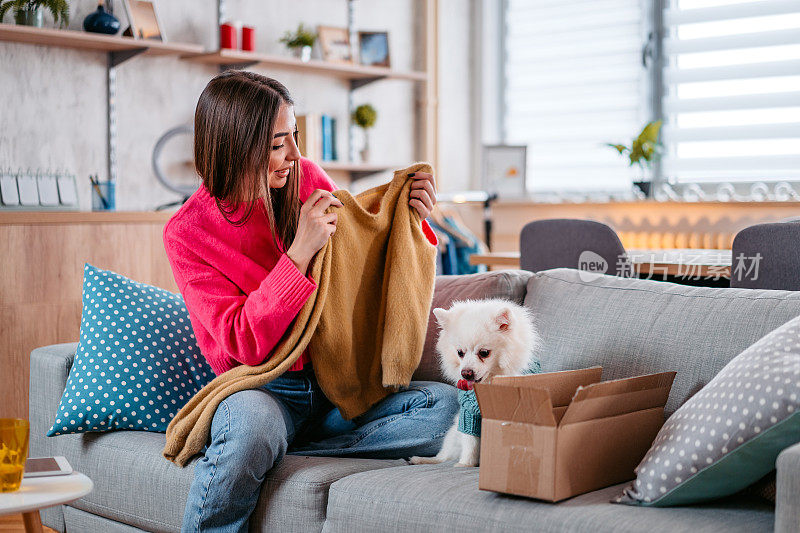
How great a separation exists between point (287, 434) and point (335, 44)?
3.21m

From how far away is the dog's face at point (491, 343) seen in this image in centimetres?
176

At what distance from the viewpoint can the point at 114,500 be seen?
199 cm

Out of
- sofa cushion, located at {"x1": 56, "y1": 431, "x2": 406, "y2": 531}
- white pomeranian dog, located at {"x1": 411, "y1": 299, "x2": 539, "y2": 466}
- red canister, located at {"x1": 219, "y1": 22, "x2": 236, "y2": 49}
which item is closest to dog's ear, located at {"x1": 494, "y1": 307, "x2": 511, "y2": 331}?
white pomeranian dog, located at {"x1": 411, "y1": 299, "x2": 539, "y2": 466}

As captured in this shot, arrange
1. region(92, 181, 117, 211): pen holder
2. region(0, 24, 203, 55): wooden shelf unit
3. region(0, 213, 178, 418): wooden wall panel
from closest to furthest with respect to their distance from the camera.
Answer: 1. region(0, 213, 178, 418): wooden wall panel
2. region(0, 24, 203, 55): wooden shelf unit
3. region(92, 181, 117, 211): pen holder

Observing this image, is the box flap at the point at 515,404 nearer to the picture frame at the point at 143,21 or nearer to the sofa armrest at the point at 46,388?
the sofa armrest at the point at 46,388

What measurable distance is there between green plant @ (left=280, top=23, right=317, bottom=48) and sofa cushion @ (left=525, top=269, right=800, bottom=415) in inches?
107

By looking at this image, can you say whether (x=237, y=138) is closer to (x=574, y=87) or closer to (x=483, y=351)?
(x=483, y=351)

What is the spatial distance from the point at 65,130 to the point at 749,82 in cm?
334

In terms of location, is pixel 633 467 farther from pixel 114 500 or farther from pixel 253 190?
pixel 114 500

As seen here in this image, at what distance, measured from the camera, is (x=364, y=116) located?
190 inches

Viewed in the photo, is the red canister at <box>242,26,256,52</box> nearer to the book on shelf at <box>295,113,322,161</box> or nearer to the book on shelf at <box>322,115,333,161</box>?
the book on shelf at <box>295,113,322,161</box>

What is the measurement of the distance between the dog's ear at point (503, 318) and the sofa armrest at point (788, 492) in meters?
0.64

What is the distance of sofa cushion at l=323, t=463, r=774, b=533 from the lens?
54.0 inches

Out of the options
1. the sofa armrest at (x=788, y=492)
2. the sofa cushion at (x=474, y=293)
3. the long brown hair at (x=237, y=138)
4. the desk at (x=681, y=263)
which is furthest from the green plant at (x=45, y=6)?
the sofa armrest at (x=788, y=492)
